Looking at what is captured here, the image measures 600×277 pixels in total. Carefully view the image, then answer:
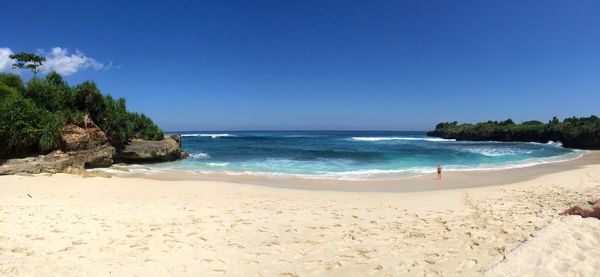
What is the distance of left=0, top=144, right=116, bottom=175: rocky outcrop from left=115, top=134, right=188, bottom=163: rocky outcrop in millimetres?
2458

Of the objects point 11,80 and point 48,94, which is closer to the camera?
point 48,94

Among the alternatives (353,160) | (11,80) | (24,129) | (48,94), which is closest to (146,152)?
(48,94)

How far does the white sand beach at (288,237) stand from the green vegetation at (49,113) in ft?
24.0

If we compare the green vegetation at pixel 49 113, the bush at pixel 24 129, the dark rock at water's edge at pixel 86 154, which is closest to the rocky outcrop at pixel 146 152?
the dark rock at water's edge at pixel 86 154

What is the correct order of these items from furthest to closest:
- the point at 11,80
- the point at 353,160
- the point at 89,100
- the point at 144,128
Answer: the point at 144,128 → the point at 353,160 → the point at 11,80 → the point at 89,100

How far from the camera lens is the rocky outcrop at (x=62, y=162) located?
48.3ft

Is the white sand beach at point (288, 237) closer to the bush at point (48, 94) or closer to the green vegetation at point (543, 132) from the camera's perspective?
the bush at point (48, 94)

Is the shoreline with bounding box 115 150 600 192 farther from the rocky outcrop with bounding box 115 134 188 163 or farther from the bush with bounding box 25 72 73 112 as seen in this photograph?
the bush with bounding box 25 72 73 112

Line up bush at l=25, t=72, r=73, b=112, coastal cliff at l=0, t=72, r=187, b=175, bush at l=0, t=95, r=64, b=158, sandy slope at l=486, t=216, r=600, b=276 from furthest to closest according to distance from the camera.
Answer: bush at l=25, t=72, r=73, b=112 → coastal cliff at l=0, t=72, r=187, b=175 → bush at l=0, t=95, r=64, b=158 → sandy slope at l=486, t=216, r=600, b=276

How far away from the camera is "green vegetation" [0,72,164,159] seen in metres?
15.9

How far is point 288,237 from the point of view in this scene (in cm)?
611

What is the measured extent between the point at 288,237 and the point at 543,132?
70014 mm

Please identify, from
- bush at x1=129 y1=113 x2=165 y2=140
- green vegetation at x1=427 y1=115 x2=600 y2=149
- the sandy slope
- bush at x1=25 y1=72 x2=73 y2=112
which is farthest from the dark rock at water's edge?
green vegetation at x1=427 y1=115 x2=600 y2=149

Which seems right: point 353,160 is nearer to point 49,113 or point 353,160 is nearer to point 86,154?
point 86,154
